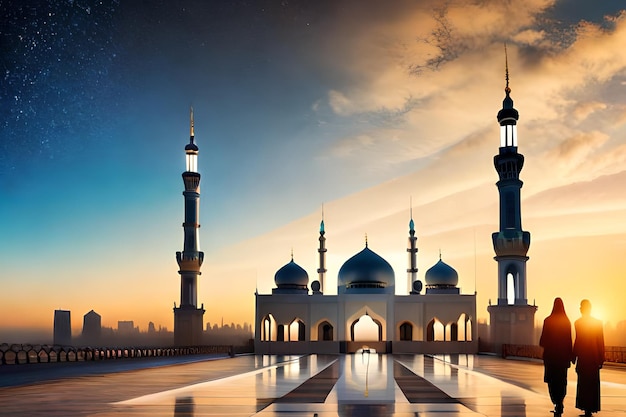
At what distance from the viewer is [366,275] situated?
2085 inches

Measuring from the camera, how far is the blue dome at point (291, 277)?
56.5 metres

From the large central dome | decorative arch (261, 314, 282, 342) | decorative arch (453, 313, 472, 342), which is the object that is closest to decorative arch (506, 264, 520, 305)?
decorative arch (453, 313, 472, 342)

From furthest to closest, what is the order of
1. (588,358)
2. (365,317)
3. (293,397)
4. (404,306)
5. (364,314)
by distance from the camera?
(365,317) → (364,314) → (404,306) → (293,397) → (588,358)

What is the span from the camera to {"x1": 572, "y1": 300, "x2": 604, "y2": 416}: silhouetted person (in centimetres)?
987

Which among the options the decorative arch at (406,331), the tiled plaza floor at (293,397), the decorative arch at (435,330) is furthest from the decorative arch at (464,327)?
the tiled plaza floor at (293,397)

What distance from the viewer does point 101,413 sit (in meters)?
9.77

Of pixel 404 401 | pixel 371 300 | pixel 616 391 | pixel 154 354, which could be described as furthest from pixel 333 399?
pixel 371 300

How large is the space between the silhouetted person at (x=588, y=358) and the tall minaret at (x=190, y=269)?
45.4 meters

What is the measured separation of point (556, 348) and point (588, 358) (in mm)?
568

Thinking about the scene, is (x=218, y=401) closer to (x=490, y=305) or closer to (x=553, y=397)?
(x=553, y=397)

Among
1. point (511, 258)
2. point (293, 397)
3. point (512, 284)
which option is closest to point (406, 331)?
point (512, 284)

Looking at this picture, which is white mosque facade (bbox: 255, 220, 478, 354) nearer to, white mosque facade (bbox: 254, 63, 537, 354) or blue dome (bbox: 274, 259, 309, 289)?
white mosque facade (bbox: 254, 63, 537, 354)

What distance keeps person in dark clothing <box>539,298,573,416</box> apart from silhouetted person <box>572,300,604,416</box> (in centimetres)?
19

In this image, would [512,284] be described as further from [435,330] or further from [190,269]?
[190,269]
